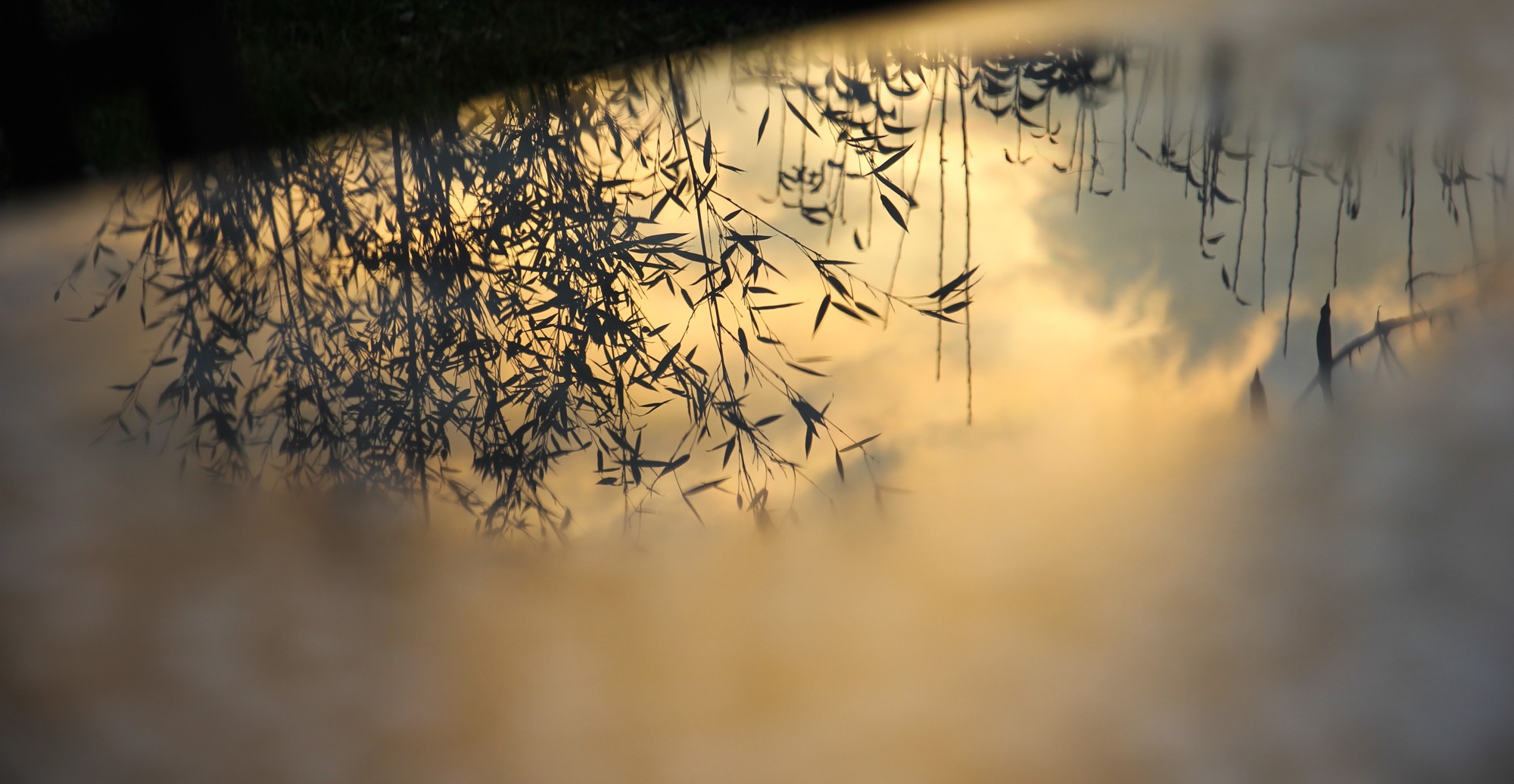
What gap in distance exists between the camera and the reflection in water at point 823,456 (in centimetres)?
69

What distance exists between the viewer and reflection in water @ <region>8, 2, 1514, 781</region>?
69cm

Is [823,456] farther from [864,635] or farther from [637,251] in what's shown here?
[637,251]

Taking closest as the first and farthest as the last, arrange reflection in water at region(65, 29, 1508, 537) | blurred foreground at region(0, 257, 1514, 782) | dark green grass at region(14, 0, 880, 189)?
blurred foreground at region(0, 257, 1514, 782) < reflection in water at region(65, 29, 1508, 537) < dark green grass at region(14, 0, 880, 189)

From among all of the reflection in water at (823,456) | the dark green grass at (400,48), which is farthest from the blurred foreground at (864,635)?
the dark green grass at (400,48)

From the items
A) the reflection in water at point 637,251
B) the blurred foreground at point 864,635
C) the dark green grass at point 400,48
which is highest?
the dark green grass at point 400,48

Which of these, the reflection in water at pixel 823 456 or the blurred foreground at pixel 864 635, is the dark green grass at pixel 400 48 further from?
the blurred foreground at pixel 864 635

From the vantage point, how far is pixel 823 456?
899 millimetres

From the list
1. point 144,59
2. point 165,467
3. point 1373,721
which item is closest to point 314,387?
point 165,467

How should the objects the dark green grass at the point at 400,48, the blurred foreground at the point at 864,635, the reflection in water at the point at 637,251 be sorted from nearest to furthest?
the blurred foreground at the point at 864,635, the reflection in water at the point at 637,251, the dark green grass at the point at 400,48

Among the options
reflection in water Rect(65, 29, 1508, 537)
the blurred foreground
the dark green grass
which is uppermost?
the dark green grass

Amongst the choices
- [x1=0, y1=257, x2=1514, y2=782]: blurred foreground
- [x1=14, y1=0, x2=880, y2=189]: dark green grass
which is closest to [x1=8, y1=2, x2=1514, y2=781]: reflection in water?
[x1=0, y1=257, x2=1514, y2=782]: blurred foreground

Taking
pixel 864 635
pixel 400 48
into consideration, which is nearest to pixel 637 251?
pixel 864 635

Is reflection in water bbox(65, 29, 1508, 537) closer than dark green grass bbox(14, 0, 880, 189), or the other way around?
reflection in water bbox(65, 29, 1508, 537)

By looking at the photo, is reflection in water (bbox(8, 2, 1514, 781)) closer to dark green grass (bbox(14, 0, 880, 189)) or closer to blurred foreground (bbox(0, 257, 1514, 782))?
blurred foreground (bbox(0, 257, 1514, 782))
